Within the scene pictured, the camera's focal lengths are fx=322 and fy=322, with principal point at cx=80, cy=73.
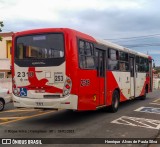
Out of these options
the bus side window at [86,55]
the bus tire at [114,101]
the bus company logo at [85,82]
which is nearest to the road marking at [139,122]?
the bus tire at [114,101]

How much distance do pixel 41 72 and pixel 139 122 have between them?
396cm

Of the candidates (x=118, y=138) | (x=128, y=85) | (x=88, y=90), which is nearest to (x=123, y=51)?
(x=128, y=85)

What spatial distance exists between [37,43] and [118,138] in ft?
14.1

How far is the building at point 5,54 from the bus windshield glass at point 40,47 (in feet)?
91.5

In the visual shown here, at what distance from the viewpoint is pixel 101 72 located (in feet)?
41.2

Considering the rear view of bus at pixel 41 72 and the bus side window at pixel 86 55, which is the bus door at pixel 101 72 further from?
the rear view of bus at pixel 41 72

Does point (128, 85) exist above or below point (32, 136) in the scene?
above

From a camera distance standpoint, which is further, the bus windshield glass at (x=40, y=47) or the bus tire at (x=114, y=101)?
the bus tire at (x=114, y=101)

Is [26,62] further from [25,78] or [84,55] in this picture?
[84,55]

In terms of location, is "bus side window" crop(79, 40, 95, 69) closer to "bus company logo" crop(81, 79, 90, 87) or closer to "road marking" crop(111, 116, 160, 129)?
"bus company logo" crop(81, 79, 90, 87)

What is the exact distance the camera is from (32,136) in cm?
888

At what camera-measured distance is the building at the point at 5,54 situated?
3844 centimetres

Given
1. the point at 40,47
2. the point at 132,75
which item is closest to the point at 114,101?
the point at 132,75

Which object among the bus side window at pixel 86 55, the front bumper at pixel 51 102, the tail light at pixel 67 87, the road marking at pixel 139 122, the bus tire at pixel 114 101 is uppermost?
the bus side window at pixel 86 55
